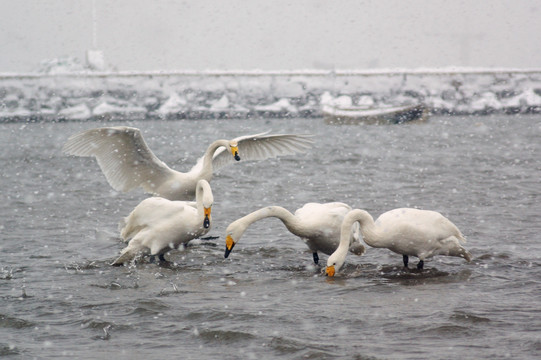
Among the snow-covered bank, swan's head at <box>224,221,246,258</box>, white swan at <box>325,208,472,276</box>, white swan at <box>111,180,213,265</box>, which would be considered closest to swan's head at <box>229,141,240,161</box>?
white swan at <box>111,180,213,265</box>

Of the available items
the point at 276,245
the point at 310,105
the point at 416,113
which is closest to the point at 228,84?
the point at 310,105

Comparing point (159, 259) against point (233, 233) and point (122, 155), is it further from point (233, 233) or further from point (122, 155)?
point (122, 155)

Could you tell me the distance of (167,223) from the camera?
8.90 metres

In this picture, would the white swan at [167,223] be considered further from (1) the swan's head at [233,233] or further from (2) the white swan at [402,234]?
(2) the white swan at [402,234]

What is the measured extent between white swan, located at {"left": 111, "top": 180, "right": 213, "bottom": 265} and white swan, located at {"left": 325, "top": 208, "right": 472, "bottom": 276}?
1522 mm

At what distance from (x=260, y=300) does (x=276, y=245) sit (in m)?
2.89

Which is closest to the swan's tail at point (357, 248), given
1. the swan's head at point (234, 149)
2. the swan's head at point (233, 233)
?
the swan's head at point (233, 233)

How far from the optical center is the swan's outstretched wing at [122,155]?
10.5 m

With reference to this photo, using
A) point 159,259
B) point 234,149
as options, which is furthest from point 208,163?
point 159,259

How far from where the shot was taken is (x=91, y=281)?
841cm

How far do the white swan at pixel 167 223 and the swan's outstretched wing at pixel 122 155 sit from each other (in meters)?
1.51

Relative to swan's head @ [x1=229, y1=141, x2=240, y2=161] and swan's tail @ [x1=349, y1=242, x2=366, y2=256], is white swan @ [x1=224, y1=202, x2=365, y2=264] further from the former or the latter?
swan's head @ [x1=229, y1=141, x2=240, y2=161]

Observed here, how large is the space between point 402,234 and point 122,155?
4.43 m

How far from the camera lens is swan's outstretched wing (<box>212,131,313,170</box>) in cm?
1146
